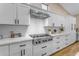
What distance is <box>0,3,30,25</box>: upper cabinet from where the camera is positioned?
8.42ft

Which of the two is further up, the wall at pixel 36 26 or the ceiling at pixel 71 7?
the ceiling at pixel 71 7

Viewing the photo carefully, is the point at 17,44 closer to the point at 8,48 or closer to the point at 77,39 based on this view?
the point at 8,48

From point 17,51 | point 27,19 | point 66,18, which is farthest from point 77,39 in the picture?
point 17,51

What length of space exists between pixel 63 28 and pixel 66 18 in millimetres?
734

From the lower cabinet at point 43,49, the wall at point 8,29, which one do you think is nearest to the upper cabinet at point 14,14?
the wall at point 8,29

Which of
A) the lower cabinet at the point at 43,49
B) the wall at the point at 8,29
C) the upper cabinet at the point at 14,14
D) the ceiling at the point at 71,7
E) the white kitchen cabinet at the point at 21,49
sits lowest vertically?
the lower cabinet at the point at 43,49

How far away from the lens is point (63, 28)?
623 centimetres

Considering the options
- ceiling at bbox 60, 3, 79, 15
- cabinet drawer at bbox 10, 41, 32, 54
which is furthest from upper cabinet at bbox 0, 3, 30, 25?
ceiling at bbox 60, 3, 79, 15

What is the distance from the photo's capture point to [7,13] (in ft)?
8.71

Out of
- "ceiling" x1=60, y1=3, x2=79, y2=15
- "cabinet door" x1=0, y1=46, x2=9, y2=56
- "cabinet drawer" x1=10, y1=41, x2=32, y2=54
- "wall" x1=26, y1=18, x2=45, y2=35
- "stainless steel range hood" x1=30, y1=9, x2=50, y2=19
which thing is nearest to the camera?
"cabinet door" x1=0, y1=46, x2=9, y2=56

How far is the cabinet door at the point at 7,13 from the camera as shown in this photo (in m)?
2.53

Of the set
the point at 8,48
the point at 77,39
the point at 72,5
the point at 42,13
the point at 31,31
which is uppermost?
the point at 72,5

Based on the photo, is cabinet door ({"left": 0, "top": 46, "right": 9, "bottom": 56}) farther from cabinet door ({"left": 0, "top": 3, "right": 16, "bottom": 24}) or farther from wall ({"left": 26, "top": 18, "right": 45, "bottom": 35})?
wall ({"left": 26, "top": 18, "right": 45, "bottom": 35})

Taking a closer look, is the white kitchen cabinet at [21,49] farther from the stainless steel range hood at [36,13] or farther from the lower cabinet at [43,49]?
the stainless steel range hood at [36,13]
